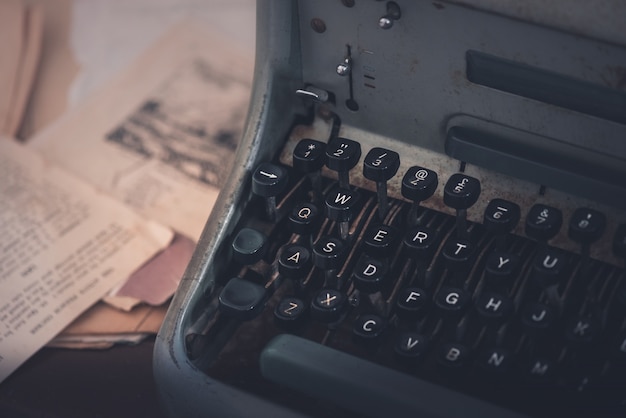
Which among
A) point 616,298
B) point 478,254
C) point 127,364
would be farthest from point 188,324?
point 616,298

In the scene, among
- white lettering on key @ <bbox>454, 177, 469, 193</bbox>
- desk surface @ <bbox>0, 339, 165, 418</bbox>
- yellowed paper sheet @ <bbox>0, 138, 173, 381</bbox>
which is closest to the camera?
white lettering on key @ <bbox>454, 177, 469, 193</bbox>

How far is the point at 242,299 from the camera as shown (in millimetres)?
1211

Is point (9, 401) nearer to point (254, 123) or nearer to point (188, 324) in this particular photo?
point (188, 324)

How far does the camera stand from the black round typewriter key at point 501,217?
116 cm

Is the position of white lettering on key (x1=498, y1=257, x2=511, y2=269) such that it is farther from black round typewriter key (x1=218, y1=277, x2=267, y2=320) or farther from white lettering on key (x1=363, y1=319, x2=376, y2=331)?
black round typewriter key (x1=218, y1=277, x2=267, y2=320)

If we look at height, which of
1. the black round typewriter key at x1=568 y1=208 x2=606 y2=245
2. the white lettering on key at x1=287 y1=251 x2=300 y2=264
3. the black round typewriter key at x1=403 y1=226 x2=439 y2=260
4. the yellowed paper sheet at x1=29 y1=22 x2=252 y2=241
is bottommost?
the yellowed paper sheet at x1=29 y1=22 x2=252 y2=241

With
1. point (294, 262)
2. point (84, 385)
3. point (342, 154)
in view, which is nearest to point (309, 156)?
point (342, 154)

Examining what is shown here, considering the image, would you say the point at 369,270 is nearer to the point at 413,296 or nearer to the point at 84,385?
the point at 413,296

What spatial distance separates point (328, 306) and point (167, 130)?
716mm

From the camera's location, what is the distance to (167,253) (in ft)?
5.05

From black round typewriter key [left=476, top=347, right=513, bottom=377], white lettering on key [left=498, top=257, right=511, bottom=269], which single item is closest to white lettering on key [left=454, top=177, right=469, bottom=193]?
white lettering on key [left=498, top=257, right=511, bottom=269]

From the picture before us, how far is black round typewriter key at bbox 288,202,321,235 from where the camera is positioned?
1237 mm

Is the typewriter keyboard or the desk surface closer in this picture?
the typewriter keyboard

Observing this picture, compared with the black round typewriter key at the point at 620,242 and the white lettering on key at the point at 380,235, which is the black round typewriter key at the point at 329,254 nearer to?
the white lettering on key at the point at 380,235
